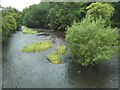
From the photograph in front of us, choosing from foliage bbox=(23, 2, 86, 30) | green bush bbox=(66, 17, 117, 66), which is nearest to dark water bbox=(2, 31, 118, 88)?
green bush bbox=(66, 17, 117, 66)

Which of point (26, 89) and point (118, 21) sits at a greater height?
point (118, 21)

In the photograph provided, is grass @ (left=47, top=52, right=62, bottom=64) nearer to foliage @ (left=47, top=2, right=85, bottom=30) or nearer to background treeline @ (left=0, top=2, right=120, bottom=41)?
background treeline @ (left=0, top=2, right=120, bottom=41)

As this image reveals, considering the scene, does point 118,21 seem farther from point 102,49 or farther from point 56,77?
point 56,77

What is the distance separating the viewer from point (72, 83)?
953 inches

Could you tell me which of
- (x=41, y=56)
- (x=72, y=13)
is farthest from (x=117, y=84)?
(x=72, y=13)

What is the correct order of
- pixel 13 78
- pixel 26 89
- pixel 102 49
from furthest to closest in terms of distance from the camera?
1. pixel 102 49
2. pixel 13 78
3. pixel 26 89

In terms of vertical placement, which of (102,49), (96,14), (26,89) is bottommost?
(26,89)

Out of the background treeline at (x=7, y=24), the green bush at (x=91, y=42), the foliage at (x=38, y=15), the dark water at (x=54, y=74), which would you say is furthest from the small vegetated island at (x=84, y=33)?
the foliage at (x=38, y=15)

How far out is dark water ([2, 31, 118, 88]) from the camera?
23984 millimetres

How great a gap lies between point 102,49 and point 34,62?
9.56 meters

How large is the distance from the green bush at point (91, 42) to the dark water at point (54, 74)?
5.17 ft

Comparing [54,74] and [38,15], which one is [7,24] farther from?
[54,74]

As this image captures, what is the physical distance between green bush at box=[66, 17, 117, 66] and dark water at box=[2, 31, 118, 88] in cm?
158

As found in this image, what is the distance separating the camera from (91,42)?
26.7 metres
